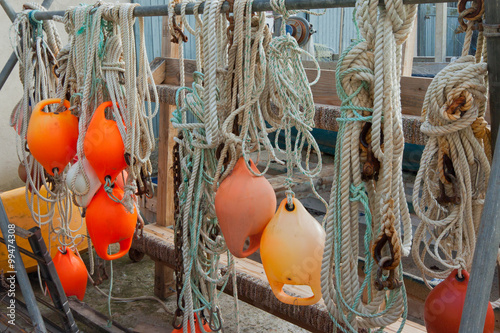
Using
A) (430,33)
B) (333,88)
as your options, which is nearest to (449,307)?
(333,88)

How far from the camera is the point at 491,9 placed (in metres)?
1.25

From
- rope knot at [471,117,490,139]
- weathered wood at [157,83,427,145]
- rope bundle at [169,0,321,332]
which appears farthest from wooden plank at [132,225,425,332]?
rope knot at [471,117,490,139]

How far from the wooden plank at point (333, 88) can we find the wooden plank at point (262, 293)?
A: 1.04 metres

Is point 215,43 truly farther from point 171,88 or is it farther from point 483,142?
point 171,88

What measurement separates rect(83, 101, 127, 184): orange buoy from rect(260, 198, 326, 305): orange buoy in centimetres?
85

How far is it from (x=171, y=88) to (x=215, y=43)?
4.92 feet

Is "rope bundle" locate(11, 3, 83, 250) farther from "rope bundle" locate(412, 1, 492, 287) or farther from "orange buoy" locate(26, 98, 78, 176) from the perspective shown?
"rope bundle" locate(412, 1, 492, 287)

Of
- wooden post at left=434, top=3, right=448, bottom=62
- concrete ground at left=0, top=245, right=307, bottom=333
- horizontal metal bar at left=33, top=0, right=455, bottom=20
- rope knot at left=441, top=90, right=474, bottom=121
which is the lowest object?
concrete ground at left=0, top=245, right=307, bottom=333

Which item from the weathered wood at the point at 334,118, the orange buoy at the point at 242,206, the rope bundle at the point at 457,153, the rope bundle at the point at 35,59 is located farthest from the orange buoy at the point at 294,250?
the rope bundle at the point at 35,59

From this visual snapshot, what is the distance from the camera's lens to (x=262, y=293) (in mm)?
2629

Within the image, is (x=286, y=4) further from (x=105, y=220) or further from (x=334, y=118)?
(x=105, y=220)

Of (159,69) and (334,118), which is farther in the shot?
(159,69)

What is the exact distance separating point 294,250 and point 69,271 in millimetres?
1666

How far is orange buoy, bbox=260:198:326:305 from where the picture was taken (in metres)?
1.51
